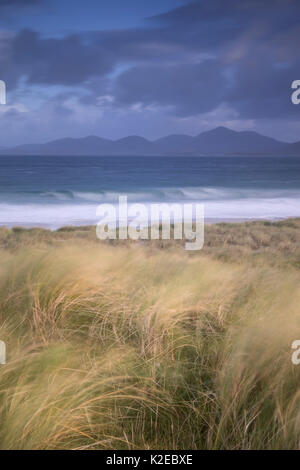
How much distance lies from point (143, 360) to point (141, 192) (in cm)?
3335

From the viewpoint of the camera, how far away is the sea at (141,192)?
852 inches

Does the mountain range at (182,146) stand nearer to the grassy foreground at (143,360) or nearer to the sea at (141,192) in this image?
the sea at (141,192)

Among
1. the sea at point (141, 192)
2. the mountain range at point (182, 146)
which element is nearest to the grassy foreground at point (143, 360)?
the sea at point (141, 192)

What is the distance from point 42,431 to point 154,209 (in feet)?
76.1

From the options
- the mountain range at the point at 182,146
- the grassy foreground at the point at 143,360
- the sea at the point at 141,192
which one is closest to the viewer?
the grassy foreground at the point at 143,360

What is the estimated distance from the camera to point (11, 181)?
1483 inches

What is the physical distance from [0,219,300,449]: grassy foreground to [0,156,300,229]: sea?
43.5 feet

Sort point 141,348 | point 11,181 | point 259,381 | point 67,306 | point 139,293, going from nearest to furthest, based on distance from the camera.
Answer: point 259,381 < point 141,348 < point 67,306 < point 139,293 < point 11,181

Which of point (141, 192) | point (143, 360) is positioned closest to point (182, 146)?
point (141, 192)

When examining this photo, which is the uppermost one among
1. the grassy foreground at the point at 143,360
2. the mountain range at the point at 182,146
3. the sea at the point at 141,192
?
the mountain range at the point at 182,146

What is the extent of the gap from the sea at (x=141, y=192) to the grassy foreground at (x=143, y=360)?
43.5ft

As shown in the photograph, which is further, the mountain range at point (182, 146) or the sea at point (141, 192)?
the mountain range at point (182, 146)
